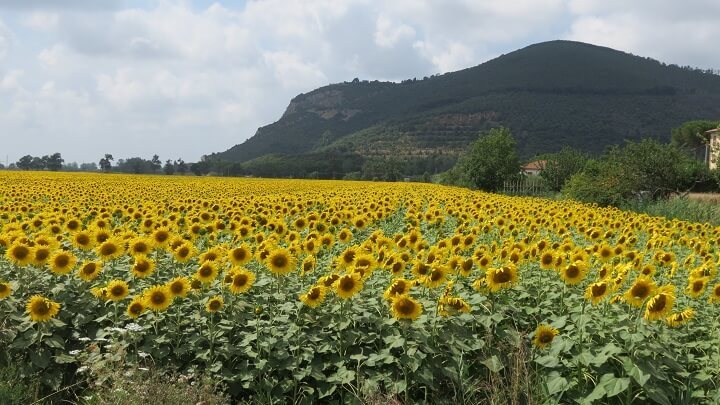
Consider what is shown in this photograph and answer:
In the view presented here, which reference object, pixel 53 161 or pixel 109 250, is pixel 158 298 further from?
pixel 53 161

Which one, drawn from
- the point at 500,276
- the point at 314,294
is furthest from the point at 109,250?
the point at 500,276

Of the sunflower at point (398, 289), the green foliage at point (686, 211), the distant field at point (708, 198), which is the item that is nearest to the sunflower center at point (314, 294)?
the sunflower at point (398, 289)

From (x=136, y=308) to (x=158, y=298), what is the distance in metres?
0.22

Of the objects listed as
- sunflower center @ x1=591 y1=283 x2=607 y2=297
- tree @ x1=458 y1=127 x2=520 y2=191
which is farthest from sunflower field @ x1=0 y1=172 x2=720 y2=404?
tree @ x1=458 y1=127 x2=520 y2=191

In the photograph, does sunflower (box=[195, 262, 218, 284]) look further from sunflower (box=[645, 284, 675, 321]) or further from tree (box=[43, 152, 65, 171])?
tree (box=[43, 152, 65, 171])

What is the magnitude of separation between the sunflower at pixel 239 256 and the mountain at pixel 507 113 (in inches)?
2929

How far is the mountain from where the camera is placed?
4518 inches

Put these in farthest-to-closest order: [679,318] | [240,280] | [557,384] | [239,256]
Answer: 1. [239,256]
2. [240,280]
3. [679,318]
4. [557,384]

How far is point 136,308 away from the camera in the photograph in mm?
4934

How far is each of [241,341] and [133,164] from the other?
102475 millimetres

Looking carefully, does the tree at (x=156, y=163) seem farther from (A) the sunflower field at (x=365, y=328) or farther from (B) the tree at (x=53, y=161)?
(A) the sunflower field at (x=365, y=328)

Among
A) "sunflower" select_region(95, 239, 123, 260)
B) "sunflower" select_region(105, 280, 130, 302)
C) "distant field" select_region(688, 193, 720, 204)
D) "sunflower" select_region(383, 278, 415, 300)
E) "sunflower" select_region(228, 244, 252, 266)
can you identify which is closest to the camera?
"sunflower" select_region(383, 278, 415, 300)

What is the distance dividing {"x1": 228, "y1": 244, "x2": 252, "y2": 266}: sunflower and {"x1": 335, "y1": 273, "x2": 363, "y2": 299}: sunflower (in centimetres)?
126

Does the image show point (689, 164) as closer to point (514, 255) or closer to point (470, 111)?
point (514, 255)
